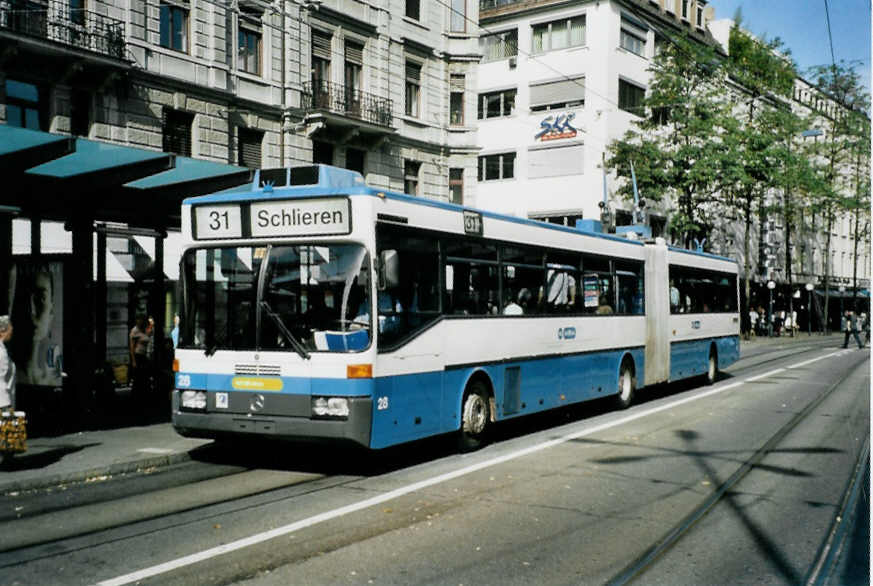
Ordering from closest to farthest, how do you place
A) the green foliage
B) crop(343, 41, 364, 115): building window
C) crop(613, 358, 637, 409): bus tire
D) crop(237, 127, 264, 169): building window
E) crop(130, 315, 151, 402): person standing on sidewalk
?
crop(130, 315, 151, 402): person standing on sidewalk, crop(613, 358, 637, 409): bus tire, crop(237, 127, 264, 169): building window, crop(343, 41, 364, 115): building window, the green foliage

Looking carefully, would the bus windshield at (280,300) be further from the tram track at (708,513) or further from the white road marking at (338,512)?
the tram track at (708,513)

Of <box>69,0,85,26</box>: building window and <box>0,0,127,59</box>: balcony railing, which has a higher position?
<box>69,0,85,26</box>: building window

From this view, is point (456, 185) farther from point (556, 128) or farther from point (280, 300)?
point (280, 300)

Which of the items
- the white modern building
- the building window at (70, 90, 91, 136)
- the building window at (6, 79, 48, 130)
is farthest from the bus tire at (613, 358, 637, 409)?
the white modern building

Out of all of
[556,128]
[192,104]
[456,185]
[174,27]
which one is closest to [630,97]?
[556,128]

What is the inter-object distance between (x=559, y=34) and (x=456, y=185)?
651 inches

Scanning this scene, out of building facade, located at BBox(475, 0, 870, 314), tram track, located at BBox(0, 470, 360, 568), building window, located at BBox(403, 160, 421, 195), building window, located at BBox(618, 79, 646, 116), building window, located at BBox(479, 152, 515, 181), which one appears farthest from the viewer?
building window, located at BBox(479, 152, 515, 181)

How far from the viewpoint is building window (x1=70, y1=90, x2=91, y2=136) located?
20.7 meters

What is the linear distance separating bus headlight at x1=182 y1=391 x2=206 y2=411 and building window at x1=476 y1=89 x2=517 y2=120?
130 ft

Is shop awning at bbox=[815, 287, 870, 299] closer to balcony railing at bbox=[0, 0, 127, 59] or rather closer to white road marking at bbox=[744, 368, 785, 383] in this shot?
white road marking at bbox=[744, 368, 785, 383]

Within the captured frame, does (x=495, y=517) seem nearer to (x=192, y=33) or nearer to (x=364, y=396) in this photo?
(x=364, y=396)

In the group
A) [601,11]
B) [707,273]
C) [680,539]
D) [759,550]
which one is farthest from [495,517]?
[601,11]

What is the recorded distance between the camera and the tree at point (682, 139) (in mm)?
39219

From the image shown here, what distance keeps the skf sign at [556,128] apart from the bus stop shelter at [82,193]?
32372 mm
